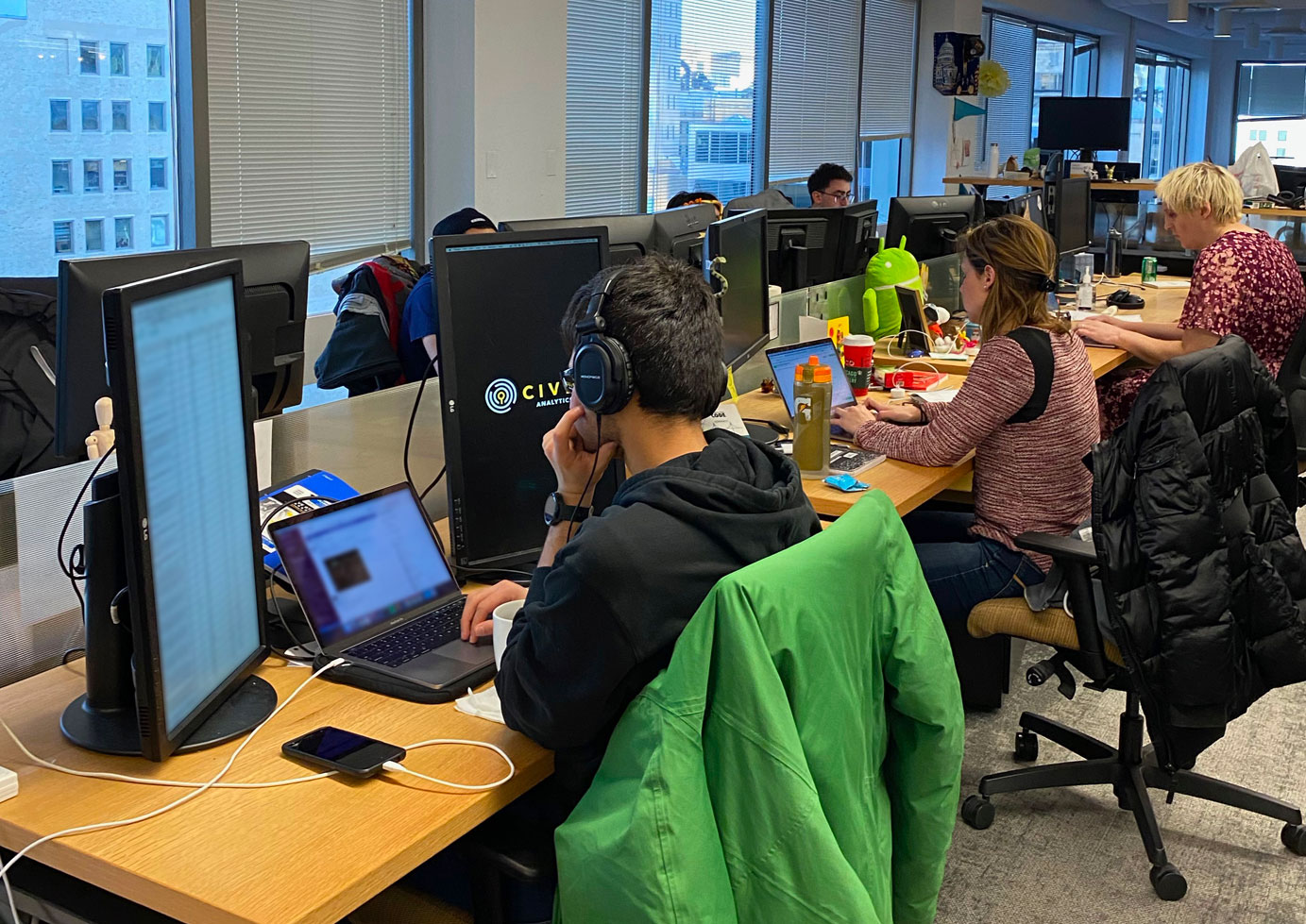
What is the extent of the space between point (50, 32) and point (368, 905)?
3.39 meters

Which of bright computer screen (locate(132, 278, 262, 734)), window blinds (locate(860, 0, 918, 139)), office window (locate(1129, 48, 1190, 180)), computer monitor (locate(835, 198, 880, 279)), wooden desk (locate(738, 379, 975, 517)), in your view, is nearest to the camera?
bright computer screen (locate(132, 278, 262, 734))

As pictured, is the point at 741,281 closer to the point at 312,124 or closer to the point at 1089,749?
the point at 1089,749

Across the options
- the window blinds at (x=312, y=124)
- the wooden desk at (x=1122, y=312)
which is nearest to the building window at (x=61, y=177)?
the window blinds at (x=312, y=124)

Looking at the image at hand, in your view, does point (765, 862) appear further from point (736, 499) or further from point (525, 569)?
point (525, 569)

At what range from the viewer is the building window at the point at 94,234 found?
420 cm

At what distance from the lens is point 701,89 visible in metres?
7.51

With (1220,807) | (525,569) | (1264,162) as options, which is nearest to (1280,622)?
(1220,807)

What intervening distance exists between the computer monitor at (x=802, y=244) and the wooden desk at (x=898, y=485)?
1.31m

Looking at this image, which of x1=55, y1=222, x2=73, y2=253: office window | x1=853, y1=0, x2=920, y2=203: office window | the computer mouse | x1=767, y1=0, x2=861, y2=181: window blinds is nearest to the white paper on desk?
x1=55, y1=222, x2=73, y2=253: office window

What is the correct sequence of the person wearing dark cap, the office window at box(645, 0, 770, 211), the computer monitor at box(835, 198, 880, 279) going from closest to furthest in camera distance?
the person wearing dark cap → the computer monitor at box(835, 198, 880, 279) → the office window at box(645, 0, 770, 211)

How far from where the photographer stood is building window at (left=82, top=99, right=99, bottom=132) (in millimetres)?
4105

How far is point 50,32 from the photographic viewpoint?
395 centimetres

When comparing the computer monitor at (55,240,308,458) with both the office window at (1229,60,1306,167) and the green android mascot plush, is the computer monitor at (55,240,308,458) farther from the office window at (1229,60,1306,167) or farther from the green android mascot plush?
the office window at (1229,60,1306,167)

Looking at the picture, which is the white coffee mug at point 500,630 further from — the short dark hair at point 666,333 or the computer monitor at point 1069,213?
the computer monitor at point 1069,213
